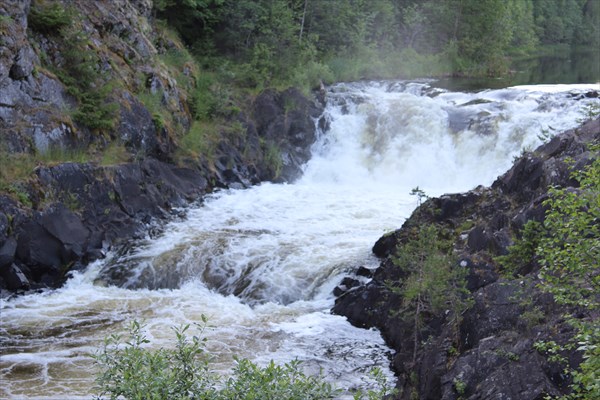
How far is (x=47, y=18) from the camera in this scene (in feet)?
56.7

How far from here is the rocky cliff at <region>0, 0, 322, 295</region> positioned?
14180 millimetres

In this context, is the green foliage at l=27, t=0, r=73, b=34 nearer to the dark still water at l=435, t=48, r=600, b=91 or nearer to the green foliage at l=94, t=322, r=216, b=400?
the green foliage at l=94, t=322, r=216, b=400

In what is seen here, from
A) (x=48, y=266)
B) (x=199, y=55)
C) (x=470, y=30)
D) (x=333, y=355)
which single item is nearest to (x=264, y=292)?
(x=333, y=355)

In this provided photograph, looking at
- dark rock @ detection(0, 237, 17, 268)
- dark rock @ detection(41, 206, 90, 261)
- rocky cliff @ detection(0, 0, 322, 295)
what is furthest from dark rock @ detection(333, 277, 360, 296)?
dark rock @ detection(0, 237, 17, 268)

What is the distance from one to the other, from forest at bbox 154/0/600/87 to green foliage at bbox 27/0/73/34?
6518 millimetres

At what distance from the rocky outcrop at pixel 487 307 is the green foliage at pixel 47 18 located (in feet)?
33.3

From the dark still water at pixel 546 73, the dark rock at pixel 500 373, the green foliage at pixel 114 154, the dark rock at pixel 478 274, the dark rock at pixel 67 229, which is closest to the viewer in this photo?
the dark rock at pixel 500 373

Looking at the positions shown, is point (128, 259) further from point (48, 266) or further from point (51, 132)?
point (51, 132)

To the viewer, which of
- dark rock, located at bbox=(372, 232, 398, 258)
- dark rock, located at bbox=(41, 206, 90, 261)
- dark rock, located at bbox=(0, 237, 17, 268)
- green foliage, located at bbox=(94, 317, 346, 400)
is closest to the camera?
green foliage, located at bbox=(94, 317, 346, 400)

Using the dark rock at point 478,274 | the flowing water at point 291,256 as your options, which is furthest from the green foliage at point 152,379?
the dark rock at point 478,274

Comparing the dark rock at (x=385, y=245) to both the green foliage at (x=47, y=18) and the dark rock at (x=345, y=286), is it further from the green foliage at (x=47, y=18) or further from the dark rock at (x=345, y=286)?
the green foliage at (x=47, y=18)

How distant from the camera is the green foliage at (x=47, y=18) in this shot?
17281 millimetres

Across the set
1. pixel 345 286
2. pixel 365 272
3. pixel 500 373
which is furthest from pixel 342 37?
pixel 500 373

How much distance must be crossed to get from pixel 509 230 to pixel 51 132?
1056cm
